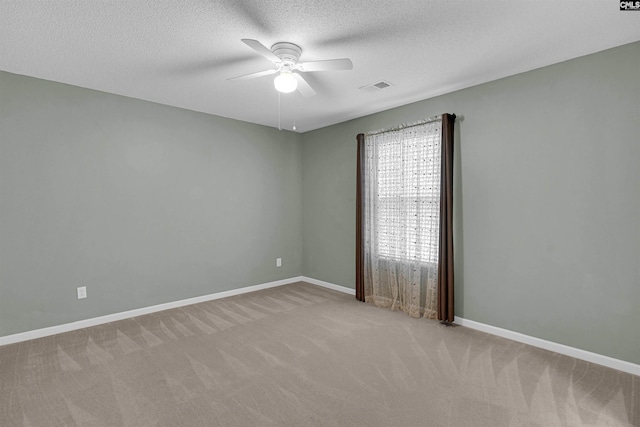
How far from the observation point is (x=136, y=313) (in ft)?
12.2

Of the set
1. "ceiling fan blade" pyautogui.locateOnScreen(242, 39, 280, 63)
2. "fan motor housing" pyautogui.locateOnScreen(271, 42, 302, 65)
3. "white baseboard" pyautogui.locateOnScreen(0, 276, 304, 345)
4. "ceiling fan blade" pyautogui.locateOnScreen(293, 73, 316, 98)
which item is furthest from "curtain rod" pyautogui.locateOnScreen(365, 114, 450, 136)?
"white baseboard" pyautogui.locateOnScreen(0, 276, 304, 345)

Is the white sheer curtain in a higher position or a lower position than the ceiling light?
lower

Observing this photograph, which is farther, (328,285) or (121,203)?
(328,285)

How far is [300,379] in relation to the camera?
94.1 inches

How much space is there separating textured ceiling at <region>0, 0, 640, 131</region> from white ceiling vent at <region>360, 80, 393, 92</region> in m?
0.08

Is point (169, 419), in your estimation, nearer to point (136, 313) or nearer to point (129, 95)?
point (136, 313)

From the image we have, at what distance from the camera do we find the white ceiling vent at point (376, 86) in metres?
3.25

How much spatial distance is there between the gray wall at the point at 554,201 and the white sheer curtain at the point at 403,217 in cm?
27

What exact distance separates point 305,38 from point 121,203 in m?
2.74

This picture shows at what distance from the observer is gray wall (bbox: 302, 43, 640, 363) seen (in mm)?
2479

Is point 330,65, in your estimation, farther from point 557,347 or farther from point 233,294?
point 233,294

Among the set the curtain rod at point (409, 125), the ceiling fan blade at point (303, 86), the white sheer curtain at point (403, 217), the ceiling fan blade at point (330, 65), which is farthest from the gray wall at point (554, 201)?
the ceiling fan blade at point (330, 65)

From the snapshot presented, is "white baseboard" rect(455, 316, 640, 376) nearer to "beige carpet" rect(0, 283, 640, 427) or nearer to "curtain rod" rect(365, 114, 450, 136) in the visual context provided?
"beige carpet" rect(0, 283, 640, 427)

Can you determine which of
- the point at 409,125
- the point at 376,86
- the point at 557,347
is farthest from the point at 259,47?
the point at 557,347
